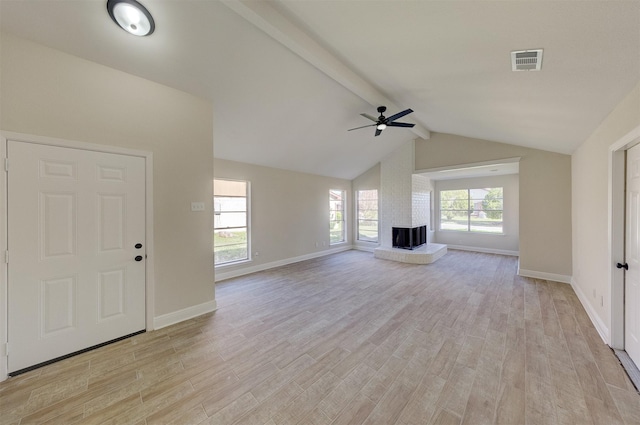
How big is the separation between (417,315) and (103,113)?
440 centimetres

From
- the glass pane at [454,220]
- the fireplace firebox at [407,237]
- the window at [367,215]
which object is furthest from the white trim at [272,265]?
the glass pane at [454,220]

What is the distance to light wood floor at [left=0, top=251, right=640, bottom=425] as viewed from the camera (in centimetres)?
168

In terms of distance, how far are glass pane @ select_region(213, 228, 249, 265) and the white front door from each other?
2288mm

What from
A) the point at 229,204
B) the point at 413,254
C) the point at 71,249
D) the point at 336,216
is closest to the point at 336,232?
the point at 336,216

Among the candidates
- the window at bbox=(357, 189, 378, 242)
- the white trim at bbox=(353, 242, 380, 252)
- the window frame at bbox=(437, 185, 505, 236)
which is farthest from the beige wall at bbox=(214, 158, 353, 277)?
the window frame at bbox=(437, 185, 505, 236)

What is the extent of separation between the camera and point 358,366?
2180mm

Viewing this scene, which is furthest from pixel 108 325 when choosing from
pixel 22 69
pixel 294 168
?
pixel 294 168

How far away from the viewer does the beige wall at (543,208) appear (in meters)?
4.50

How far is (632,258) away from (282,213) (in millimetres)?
5570

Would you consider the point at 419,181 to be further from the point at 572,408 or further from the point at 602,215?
the point at 572,408

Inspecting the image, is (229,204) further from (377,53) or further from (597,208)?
(597,208)

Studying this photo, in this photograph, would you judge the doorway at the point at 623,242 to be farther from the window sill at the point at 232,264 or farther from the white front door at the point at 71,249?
the window sill at the point at 232,264

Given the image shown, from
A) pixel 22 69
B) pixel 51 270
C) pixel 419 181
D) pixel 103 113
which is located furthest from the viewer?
pixel 419 181

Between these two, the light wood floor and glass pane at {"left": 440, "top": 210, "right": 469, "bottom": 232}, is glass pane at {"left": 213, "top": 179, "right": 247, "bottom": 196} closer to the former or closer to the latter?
the light wood floor
